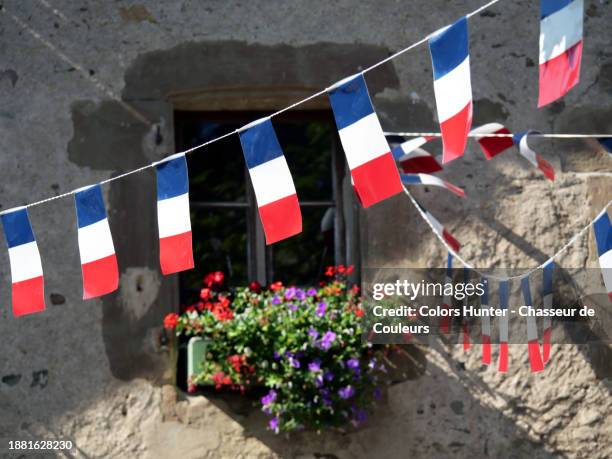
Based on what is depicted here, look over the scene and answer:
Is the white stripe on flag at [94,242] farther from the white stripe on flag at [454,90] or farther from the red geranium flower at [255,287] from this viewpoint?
the white stripe on flag at [454,90]

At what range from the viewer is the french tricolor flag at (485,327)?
4.78 m

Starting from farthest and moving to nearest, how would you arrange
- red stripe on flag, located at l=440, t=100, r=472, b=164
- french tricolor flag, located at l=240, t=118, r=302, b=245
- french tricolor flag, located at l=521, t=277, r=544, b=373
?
french tricolor flag, located at l=521, t=277, r=544, b=373 → french tricolor flag, located at l=240, t=118, r=302, b=245 → red stripe on flag, located at l=440, t=100, r=472, b=164

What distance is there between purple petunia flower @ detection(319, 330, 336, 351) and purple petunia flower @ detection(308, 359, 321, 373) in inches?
2.5

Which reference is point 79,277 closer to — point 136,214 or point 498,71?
point 136,214

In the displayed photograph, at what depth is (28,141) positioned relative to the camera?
199 inches

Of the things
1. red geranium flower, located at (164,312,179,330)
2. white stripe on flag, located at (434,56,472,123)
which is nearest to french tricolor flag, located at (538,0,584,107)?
white stripe on flag, located at (434,56,472,123)

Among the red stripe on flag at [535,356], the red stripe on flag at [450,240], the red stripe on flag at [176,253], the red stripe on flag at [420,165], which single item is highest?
the red stripe on flag at [420,165]

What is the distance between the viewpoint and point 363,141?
3.84 metres

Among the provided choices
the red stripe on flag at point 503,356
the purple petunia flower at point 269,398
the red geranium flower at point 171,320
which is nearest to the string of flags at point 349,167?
the red stripe on flag at point 503,356

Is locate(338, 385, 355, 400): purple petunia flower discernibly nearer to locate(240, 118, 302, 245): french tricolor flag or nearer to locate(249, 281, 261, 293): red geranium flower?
locate(249, 281, 261, 293): red geranium flower

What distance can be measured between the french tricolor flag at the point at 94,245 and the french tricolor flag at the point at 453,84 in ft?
4.20

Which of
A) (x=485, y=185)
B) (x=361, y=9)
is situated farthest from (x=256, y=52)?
(x=485, y=185)

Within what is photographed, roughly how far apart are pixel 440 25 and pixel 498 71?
34cm

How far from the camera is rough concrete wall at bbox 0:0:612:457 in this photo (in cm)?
491
